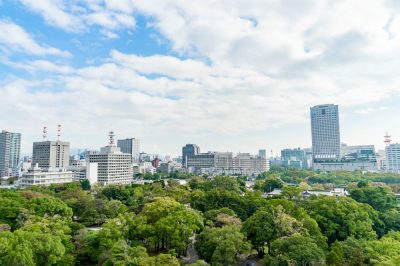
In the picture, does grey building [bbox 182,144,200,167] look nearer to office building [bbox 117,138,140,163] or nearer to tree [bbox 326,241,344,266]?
office building [bbox 117,138,140,163]

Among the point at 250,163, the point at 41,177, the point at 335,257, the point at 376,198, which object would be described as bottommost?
the point at 335,257

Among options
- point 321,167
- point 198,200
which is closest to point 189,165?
point 321,167

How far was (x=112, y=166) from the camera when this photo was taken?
81.7 m

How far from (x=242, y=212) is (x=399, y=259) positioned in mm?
15099

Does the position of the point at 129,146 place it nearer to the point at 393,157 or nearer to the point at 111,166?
the point at 111,166

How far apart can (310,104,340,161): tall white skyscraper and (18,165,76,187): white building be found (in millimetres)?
111640

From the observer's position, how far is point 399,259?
1708cm

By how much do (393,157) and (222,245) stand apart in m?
130

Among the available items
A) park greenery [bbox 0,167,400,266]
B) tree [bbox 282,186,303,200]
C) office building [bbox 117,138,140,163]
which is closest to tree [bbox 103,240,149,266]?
park greenery [bbox 0,167,400,266]

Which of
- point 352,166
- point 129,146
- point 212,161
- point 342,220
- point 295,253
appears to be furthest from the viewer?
point 129,146

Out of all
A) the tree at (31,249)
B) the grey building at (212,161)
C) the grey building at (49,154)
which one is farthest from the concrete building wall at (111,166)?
the tree at (31,249)

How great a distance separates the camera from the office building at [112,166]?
264 feet

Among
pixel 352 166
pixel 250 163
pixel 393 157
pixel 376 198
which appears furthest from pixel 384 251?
pixel 393 157

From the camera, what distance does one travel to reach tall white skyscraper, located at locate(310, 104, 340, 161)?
139m
